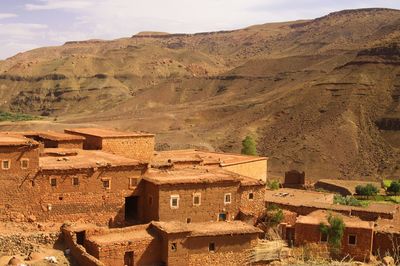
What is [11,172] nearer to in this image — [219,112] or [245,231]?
[245,231]

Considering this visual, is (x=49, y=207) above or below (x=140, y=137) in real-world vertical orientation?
below

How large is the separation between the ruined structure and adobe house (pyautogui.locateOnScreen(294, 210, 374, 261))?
2.66 m

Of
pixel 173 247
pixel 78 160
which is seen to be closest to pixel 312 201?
pixel 173 247

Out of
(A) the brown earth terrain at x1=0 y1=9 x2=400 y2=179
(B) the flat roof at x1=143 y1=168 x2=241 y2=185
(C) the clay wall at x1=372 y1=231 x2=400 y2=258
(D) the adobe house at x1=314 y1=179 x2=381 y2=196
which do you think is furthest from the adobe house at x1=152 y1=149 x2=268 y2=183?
(A) the brown earth terrain at x1=0 y1=9 x2=400 y2=179

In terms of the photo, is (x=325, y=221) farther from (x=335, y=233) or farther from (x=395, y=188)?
(x=395, y=188)

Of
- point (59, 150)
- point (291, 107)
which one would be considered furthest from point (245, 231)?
point (291, 107)

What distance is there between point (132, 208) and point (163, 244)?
14.7 feet

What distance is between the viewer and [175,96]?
120000 mm

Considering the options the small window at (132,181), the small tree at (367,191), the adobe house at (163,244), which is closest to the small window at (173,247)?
the adobe house at (163,244)

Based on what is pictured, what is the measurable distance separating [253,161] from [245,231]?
14381mm

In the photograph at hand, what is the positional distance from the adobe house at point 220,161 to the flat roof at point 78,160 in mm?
3722

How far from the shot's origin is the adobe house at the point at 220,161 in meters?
33.1

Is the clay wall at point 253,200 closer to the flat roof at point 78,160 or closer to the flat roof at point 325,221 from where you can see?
the flat roof at point 325,221

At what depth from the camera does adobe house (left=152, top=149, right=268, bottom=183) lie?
109ft
